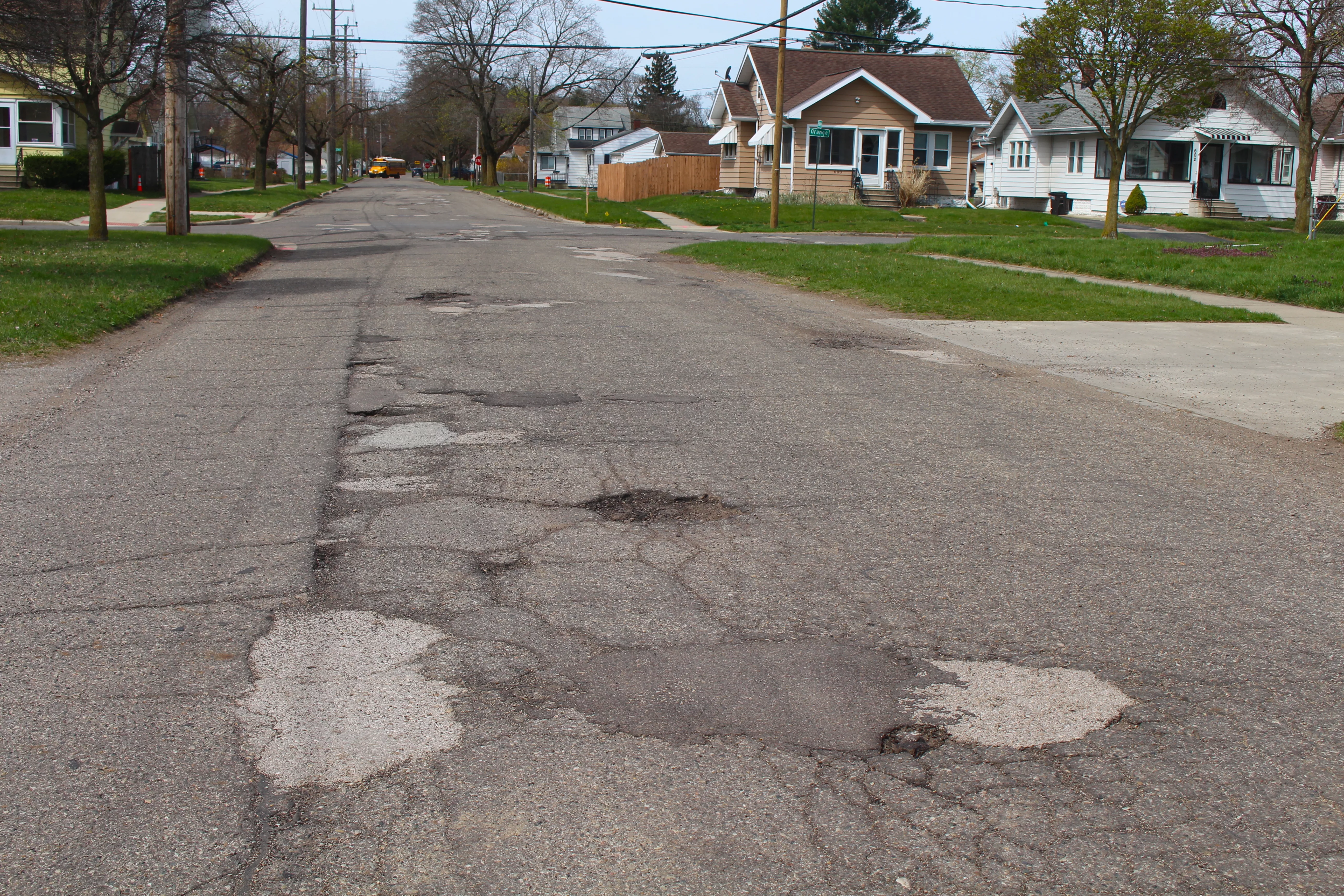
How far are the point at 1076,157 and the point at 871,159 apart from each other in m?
7.76

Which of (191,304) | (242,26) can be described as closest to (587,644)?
(191,304)

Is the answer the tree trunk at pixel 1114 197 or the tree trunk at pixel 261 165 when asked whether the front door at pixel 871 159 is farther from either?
the tree trunk at pixel 261 165

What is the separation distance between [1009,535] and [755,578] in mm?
1353

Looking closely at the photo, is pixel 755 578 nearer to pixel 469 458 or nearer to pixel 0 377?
pixel 469 458

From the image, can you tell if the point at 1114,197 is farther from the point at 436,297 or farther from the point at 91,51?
the point at 91,51

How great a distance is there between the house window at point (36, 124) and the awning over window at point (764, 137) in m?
25.5

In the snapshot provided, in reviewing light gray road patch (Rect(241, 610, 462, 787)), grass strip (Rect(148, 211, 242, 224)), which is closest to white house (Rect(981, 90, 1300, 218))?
grass strip (Rect(148, 211, 242, 224))

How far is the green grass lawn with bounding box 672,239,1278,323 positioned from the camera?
1388 cm

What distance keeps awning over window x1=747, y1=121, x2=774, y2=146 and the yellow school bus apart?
7768 centimetres

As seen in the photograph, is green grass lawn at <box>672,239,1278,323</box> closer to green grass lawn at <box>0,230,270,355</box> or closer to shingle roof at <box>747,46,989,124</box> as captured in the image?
green grass lawn at <box>0,230,270,355</box>

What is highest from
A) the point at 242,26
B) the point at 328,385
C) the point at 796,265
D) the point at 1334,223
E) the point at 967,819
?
the point at 242,26

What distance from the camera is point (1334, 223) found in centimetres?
3906

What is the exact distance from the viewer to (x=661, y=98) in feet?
394

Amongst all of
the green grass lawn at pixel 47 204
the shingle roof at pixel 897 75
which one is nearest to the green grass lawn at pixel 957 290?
the green grass lawn at pixel 47 204
